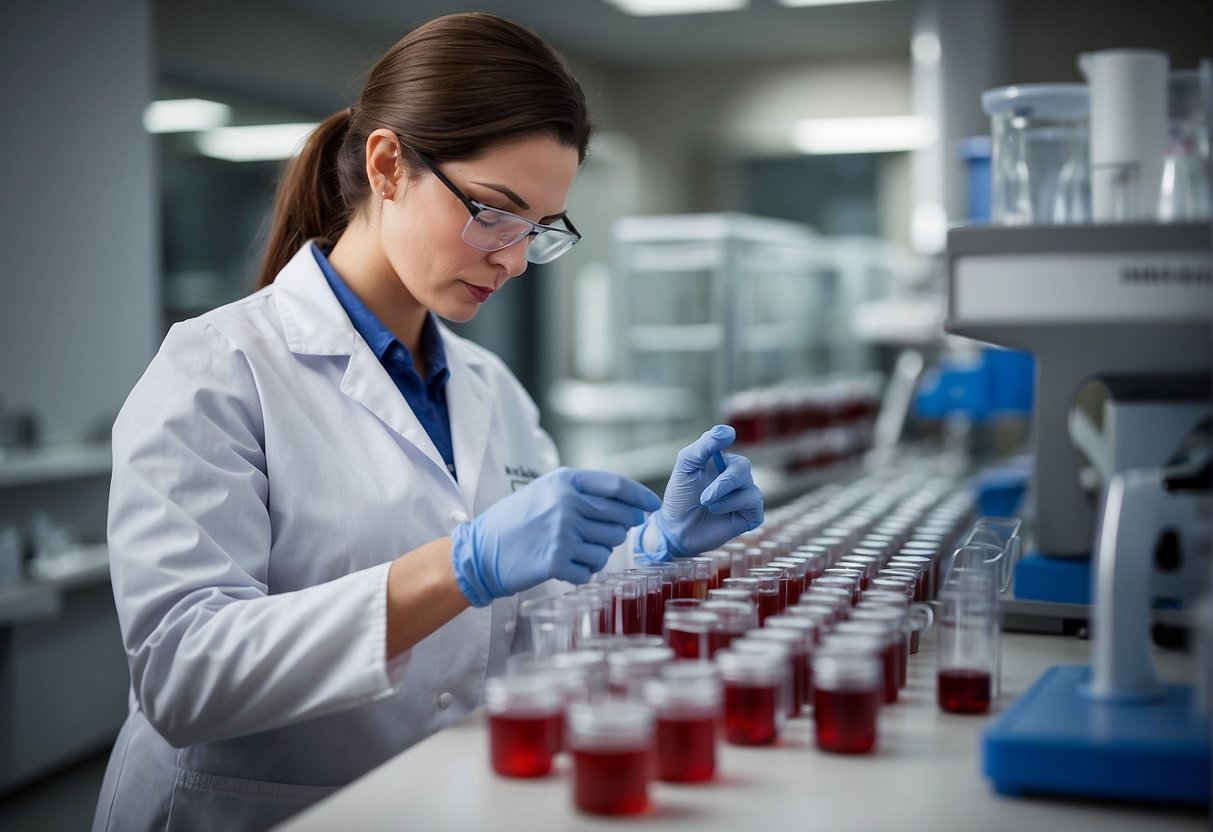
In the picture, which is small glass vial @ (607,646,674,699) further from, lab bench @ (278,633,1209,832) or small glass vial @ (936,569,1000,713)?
small glass vial @ (936,569,1000,713)

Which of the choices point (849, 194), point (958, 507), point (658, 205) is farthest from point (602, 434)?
point (958, 507)

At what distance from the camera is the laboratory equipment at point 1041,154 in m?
1.97

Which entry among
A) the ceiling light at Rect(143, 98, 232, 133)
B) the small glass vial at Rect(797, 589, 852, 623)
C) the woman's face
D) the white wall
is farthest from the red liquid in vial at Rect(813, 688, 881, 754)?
the ceiling light at Rect(143, 98, 232, 133)

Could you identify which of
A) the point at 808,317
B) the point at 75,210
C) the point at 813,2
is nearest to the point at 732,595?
the point at 75,210

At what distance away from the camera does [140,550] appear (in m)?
1.54

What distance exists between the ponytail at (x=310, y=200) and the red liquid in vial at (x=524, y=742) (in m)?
1.16

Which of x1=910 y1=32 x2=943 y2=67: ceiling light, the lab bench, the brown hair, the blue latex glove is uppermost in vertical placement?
x1=910 y1=32 x2=943 y2=67: ceiling light

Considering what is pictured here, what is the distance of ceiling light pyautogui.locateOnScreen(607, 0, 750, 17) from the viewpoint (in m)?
7.23

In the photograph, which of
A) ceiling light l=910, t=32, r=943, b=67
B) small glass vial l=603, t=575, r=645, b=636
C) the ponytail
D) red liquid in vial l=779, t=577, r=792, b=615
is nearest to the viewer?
small glass vial l=603, t=575, r=645, b=636

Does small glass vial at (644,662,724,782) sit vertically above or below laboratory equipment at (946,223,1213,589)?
below

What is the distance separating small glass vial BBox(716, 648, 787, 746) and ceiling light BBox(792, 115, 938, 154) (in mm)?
8421

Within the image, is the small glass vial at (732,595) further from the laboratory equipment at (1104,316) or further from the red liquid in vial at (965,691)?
the laboratory equipment at (1104,316)

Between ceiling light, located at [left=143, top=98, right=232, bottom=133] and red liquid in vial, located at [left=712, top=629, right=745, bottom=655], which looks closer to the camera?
red liquid in vial, located at [left=712, top=629, right=745, bottom=655]

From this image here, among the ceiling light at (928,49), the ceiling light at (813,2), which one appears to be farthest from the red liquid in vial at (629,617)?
the ceiling light at (813,2)
